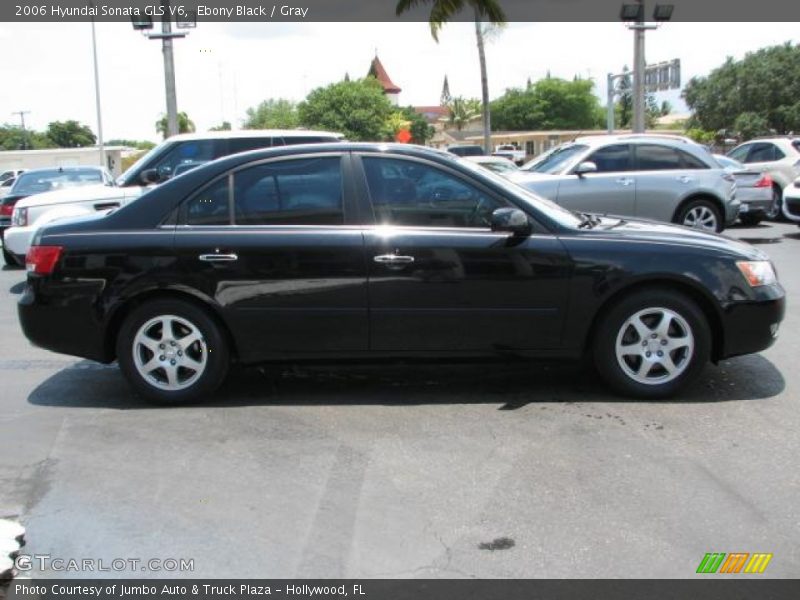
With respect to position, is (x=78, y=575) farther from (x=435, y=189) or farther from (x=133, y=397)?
(x=435, y=189)

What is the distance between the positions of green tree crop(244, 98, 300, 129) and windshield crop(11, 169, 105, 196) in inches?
2282

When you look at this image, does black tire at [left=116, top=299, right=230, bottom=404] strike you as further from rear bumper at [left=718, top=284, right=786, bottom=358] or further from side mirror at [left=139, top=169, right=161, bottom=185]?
side mirror at [left=139, top=169, right=161, bottom=185]

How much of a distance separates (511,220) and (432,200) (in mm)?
550

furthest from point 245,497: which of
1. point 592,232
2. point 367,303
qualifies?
point 592,232

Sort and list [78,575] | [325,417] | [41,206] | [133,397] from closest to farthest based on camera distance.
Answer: [78,575] < [325,417] < [133,397] < [41,206]

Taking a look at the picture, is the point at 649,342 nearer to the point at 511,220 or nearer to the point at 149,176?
the point at 511,220

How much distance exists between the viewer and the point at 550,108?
322 ft

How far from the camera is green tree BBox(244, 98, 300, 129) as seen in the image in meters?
73.6

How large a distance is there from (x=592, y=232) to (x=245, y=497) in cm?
279

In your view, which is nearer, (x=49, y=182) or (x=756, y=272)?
(x=756, y=272)

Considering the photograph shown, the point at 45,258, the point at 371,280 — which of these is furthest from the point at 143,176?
the point at 371,280

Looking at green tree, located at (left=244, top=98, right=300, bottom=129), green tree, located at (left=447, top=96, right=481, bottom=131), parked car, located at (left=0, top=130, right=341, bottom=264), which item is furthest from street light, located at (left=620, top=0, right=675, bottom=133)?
green tree, located at (left=447, top=96, right=481, bottom=131)

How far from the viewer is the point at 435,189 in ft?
17.1
